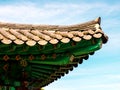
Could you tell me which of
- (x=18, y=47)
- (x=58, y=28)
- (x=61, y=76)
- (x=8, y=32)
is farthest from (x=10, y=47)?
(x=61, y=76)

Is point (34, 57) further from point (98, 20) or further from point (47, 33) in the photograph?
point (98, 20)

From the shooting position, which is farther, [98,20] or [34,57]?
[98,20]

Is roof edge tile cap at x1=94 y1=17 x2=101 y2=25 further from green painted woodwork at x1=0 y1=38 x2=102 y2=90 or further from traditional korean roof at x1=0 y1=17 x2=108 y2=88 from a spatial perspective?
green painted woodwork at x1=0 y1=38 x2=102 y2=90

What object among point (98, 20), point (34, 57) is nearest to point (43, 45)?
point (34, 57)

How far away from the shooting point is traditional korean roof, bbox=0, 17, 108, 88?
6.80 m

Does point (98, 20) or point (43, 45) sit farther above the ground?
point (98, 20)

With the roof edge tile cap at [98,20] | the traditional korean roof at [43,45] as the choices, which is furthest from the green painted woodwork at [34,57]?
the roof edge tile cap at [98,20]

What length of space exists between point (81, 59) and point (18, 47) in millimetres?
1654

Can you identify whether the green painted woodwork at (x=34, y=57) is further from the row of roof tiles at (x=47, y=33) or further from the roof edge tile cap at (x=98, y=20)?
the roof edge tile cap at (x=98, y=20)

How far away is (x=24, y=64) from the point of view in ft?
24.0

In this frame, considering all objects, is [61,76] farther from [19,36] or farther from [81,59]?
[19,36]

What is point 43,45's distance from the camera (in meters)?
6.78

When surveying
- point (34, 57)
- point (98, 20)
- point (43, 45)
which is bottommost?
point (34, 57)

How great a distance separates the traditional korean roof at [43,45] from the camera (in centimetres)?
680
